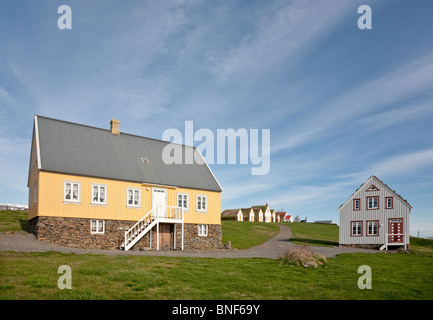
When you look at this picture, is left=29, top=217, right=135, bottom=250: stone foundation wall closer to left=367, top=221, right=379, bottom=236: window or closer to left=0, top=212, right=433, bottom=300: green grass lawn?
left=0, top=212, right=433, bottom=300: green grass lawn

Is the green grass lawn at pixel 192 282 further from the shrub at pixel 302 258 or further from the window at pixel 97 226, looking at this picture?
the window at pixel 97 226

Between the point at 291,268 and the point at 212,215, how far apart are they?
17.6 metres

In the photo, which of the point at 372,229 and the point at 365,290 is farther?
the point at 372,229

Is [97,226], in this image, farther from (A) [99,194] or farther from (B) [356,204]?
(B) [356,204]

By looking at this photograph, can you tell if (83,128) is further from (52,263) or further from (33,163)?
(52,263)

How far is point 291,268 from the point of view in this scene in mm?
17672

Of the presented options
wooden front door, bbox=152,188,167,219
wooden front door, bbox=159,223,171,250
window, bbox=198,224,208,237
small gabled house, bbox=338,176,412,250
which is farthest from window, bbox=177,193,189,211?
small gabled house, bbox=338,176,412,250

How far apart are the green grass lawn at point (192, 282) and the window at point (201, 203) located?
16014 mm

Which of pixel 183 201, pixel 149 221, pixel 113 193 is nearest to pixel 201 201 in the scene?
pixel 183 201

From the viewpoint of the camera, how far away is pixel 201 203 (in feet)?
112

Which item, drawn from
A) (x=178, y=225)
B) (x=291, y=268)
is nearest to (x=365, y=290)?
(x=291, y=268)

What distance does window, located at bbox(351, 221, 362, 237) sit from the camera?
41.3m

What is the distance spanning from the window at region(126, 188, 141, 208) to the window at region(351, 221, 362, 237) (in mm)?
24259

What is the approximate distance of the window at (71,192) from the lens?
2716cm
